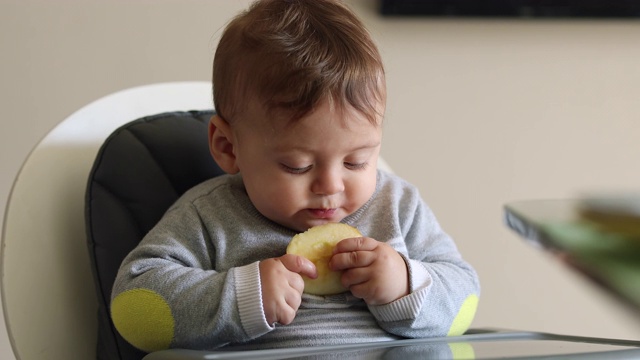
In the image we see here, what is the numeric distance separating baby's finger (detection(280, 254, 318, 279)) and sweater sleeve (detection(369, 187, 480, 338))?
3.2 inches

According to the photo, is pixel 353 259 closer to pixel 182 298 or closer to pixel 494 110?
pixel 182 298

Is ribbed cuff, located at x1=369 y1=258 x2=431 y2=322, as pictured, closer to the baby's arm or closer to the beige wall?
the baby's arm

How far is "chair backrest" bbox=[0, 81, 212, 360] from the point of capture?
3.25ft

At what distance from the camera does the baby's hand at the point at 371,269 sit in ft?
2.96

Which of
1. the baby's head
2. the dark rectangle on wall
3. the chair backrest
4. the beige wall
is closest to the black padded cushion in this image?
the chair backrest

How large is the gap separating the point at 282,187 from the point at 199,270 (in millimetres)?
120

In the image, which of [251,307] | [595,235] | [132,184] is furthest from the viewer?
[132,184]

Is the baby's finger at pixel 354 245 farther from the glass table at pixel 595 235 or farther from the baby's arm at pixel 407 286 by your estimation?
the glass table at pixel 595 235

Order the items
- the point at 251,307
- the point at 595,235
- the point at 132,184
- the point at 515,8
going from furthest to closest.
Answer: the point at 515,8
the point at 132,184
the point at 251,307
the point at 595,235

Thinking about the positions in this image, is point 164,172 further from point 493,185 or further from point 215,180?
point 493,185

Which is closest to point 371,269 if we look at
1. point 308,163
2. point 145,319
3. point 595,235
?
point 308,163

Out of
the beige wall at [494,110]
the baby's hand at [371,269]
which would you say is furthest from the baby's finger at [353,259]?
the beige wall at [494,110]

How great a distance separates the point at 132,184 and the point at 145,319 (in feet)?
0.77

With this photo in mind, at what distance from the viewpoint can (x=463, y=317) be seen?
1004 mm
